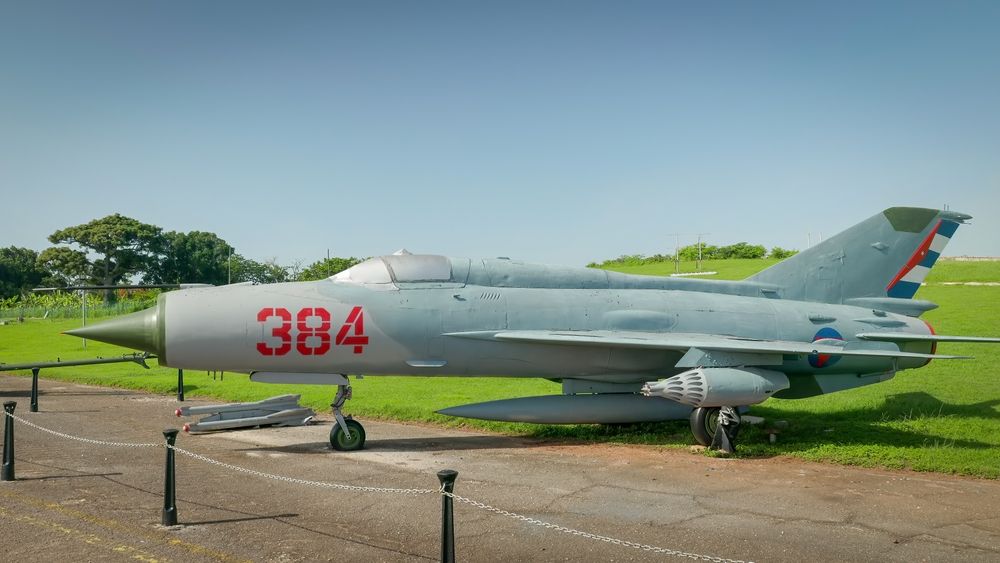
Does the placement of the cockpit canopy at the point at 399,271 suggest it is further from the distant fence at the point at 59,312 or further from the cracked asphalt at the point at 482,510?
the distant fence at the point at 59,312

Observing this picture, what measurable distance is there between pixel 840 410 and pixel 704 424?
4.69 metres

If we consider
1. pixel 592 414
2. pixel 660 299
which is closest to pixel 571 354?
pixel 592 414

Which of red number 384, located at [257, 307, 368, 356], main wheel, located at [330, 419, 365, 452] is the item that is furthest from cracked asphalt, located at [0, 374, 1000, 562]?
red number 384, located at [257, 307, 368, 356]

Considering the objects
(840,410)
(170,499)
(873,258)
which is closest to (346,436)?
(170,499)

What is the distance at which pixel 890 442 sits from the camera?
11094mm

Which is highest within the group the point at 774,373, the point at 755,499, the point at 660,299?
the point at 660,299

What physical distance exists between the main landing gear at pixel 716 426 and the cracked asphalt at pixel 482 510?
486 millimetres

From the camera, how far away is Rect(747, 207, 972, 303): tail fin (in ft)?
46.6

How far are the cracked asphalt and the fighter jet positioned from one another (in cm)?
109

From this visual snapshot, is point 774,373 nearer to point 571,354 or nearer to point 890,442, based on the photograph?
point 890,442

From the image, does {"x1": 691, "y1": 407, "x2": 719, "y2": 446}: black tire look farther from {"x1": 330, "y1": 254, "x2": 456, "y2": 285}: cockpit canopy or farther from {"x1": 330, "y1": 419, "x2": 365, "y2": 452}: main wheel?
{"x1": 330, "y1": 419, "x2": 365, "y2": 452}: main wheel

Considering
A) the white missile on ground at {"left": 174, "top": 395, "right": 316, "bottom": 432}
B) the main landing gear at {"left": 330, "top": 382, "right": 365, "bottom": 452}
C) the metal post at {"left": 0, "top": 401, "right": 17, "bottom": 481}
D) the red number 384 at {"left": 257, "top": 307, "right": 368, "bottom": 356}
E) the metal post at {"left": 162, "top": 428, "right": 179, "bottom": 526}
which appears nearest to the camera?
the metal post at {"left": 162, "top": 428, "right": 179, "bottom": 526}

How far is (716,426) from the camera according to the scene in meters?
11.3

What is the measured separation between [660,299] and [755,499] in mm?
5140
